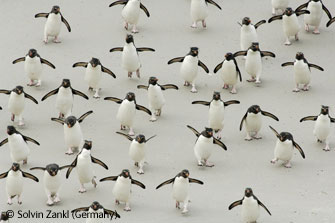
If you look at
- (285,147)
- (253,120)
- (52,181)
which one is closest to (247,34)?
(253,120)

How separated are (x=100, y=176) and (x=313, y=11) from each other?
7.33m

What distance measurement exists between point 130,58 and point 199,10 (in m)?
2.70

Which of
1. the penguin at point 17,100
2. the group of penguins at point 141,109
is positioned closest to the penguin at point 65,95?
the group of penguins at point 141,109

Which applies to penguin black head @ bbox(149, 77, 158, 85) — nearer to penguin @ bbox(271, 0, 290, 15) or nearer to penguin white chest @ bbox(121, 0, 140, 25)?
penguin white chest @ bbox(121, 0, 140, 25)

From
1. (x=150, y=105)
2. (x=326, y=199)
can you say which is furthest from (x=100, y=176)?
(x=326, y=199)

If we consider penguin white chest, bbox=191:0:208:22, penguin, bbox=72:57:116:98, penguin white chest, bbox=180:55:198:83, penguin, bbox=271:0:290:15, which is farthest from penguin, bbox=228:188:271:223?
penguin, bbox=271:0:290:15

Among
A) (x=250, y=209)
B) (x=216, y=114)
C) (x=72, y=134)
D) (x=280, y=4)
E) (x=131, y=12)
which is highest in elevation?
(x=280, y=4)

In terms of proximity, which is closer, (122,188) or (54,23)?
(122,188)

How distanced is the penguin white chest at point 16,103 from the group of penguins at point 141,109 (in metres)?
0.02

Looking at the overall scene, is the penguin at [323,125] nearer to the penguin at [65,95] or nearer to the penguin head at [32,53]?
the penguin at [65,95]

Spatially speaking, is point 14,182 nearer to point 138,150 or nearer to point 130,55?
point 138,150

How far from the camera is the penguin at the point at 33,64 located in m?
27.0

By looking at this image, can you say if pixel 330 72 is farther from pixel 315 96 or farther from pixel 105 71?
pixel 105 71

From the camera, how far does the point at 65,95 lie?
85.6 feet
